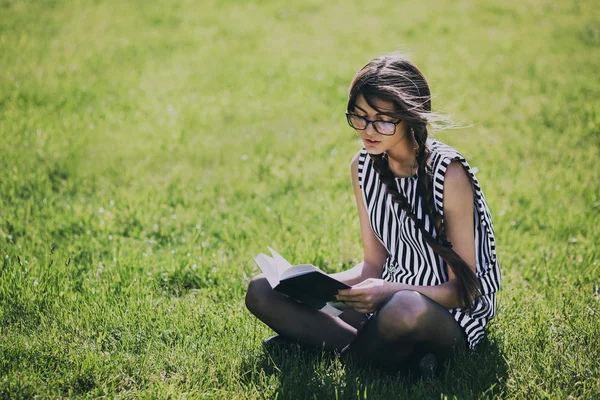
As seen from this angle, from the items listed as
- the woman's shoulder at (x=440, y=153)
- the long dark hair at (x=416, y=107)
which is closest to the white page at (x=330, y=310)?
the long dark hair at (x=416, y=107)

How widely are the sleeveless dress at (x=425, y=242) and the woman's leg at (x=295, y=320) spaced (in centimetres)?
45

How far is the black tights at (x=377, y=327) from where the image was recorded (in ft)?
9.83

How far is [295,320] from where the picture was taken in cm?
339

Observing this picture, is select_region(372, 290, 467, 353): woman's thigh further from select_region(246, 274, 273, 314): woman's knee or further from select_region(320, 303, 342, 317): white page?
select_region(246, 274, 273, 314): woman's knee

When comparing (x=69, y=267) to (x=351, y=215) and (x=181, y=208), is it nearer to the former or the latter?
(x=181, y=208)

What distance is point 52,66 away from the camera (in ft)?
26.6

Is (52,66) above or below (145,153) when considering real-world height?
above

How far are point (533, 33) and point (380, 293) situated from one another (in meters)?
7.86

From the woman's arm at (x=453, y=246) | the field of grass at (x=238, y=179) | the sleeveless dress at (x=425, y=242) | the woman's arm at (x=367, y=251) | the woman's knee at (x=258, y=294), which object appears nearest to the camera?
the woman's arm at (x=453, y=246)

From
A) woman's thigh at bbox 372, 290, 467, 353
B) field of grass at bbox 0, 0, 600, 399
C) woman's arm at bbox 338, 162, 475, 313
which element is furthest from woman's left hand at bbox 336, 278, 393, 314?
field of grass at bbox 0, 0, 600, 399

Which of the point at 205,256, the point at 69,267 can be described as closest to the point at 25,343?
the point at 69,267

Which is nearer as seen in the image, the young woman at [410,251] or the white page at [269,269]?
the young woman at [410,251]

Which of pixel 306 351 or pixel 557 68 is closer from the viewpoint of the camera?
pixel 306 351

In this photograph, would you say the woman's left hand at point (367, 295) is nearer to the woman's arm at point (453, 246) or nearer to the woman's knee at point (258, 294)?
the woman's arm at point (453, 246)
